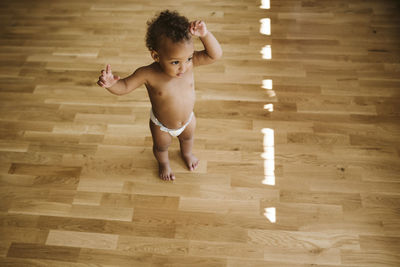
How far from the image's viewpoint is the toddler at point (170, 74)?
1.04m

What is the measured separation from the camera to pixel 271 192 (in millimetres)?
1696

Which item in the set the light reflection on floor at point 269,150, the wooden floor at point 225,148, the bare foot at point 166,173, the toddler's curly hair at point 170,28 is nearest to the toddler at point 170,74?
the toddler's curly hair at point 170,28

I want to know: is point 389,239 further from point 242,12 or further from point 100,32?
point 100,32

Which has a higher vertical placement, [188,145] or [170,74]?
[170,74]

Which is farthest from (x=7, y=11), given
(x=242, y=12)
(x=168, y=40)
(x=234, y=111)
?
(x=168, y=40)

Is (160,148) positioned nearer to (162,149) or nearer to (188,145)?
(162,149)

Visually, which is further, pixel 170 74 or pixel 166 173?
pixel 166 173

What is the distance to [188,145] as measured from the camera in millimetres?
1664

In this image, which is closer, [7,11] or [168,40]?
[168,40]

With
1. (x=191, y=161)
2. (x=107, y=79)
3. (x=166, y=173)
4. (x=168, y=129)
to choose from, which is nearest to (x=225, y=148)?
(x=191, y=161)

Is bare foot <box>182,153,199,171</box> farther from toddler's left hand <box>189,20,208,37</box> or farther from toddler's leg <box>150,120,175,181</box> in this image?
toddler's left hand <box>189,20,208,37</box>

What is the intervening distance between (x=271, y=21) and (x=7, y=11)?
2252 millimetres

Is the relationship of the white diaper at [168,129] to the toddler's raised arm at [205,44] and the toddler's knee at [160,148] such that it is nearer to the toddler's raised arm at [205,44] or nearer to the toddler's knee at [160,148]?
the toddler's knee at [160,148]

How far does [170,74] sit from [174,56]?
0.11 m
